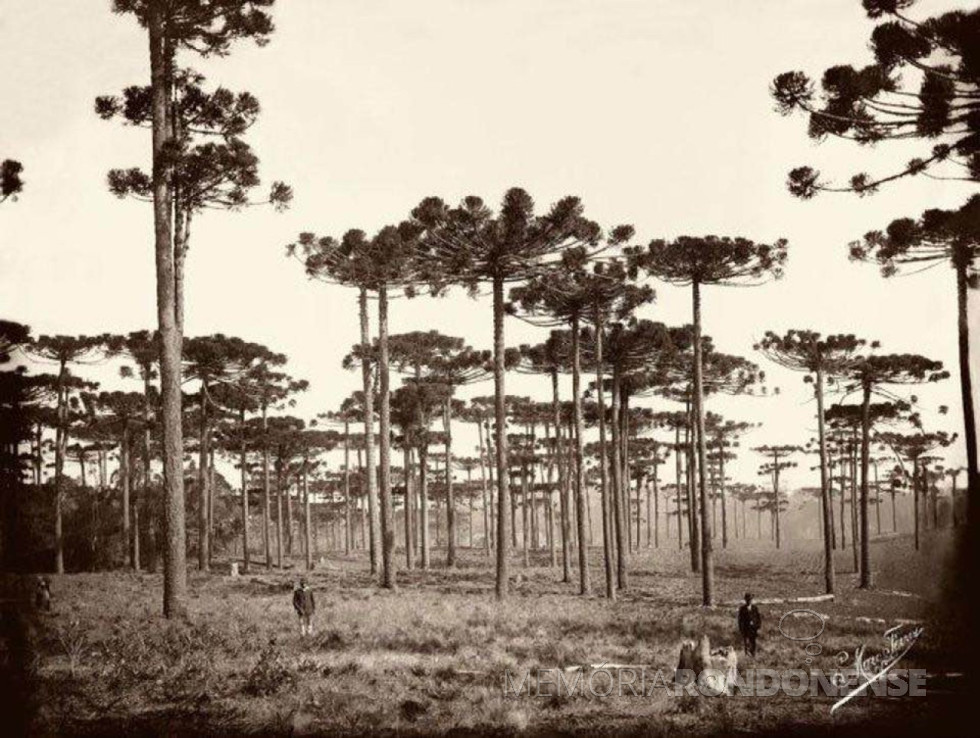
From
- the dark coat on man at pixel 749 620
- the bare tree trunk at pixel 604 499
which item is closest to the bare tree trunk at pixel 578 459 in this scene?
the bare tree trunk at pixel 604 499

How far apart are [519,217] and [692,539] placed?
25.7m

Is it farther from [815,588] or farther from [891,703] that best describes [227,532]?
[891,703]

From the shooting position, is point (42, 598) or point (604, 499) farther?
point (604, 499)

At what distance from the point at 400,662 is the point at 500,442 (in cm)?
969

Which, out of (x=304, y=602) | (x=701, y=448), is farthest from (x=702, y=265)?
(x=304, y=602)

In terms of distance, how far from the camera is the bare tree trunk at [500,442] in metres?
20.9

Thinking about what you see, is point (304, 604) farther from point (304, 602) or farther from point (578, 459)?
point (578, 459)

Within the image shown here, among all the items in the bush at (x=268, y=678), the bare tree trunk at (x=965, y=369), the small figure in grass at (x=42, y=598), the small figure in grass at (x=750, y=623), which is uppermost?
the bare tree trunk at (x=965, y=369)

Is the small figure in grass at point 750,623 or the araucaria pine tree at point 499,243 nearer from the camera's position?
the small figure in grass at point 750,623

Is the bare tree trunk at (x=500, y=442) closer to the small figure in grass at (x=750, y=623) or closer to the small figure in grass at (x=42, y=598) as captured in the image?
the small figure in grass at (x=750, y=623)

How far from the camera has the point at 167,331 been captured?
573 inches

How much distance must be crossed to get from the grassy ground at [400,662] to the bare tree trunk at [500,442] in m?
1.03

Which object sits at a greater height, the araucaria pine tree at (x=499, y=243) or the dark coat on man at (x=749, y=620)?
the araucaria pine tree at (x=499, y=243)

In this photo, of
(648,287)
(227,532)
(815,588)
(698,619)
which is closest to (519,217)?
(648,287)
